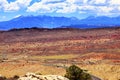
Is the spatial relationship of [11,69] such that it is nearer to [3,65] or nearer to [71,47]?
[3,65]

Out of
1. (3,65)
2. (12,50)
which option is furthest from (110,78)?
(12,50)

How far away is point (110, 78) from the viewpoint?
79.7 m

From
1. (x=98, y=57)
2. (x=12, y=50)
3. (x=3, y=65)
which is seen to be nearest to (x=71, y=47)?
(x=12, y=50)

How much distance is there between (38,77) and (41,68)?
67635 mm

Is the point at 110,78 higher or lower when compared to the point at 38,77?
lower

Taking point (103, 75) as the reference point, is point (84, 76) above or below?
above

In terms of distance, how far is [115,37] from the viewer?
652 ft

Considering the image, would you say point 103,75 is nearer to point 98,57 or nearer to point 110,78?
point 110,78

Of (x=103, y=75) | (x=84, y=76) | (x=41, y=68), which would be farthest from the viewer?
(x=41, y=68)

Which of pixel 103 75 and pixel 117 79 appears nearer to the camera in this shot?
pixel 117 79

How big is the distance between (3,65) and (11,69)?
6.86 metres

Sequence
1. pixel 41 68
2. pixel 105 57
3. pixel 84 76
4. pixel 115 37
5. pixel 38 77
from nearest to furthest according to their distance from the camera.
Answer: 1. pixel 38 77
2. pixel 84 76
3. pixel 41 68
4. pixel 105 57
5. pixel 115 37

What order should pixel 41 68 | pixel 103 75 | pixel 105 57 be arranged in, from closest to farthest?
1. pixel 103 75
2. pixel 41 68
3. pixel 105 57

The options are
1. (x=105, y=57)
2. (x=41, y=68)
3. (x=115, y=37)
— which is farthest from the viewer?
(x=115, y=37)
